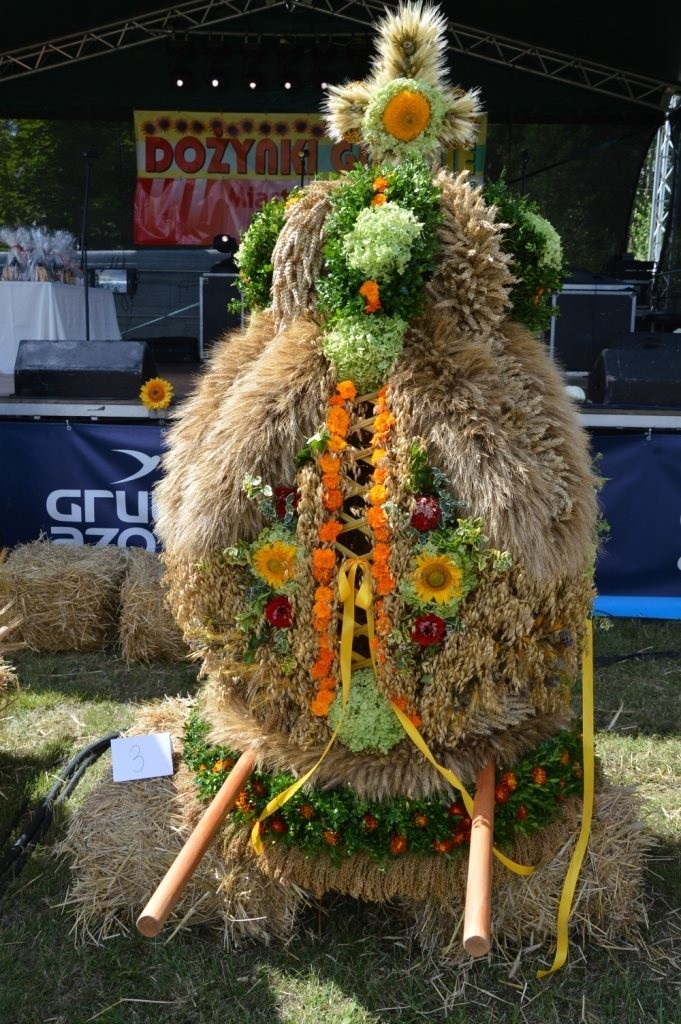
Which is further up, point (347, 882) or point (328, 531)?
point (328, 531)

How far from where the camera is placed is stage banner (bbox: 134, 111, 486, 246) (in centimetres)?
1155

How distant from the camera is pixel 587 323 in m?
8.85

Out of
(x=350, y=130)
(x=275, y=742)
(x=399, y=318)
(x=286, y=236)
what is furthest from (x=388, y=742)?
(x=350, y=130)

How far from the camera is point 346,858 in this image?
102 inches

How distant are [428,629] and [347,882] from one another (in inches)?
28.7

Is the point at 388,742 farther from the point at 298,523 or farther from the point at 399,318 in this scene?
the point at 399,318

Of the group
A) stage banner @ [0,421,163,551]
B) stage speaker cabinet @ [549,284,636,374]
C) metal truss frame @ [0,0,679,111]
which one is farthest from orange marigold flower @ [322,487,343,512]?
metal truss frame @ [0,0,679,111]

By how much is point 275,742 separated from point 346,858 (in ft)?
1.14

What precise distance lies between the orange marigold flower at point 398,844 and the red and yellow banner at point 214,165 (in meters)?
9.95

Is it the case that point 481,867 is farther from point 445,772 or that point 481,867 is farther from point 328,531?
point 328,531

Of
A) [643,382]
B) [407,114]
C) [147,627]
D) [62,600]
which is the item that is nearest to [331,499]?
[407,114]

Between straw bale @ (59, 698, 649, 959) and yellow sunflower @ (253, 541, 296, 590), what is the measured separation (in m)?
0.74

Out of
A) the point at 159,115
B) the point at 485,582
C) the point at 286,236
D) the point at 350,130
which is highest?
the point at 159,115

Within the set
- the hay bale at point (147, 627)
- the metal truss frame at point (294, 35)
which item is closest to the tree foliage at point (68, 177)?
the metal truss frame at point (294, 35)
